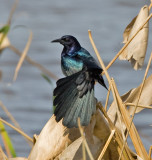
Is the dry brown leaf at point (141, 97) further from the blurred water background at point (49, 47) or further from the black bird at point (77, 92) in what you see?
the blurred water background at point (49, 47)

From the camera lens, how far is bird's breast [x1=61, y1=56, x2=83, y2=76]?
3137 millimetres

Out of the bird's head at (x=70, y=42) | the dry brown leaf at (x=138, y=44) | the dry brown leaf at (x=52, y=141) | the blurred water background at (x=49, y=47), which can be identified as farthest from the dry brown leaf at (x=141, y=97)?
the blurred water background at (x=49, y=47)

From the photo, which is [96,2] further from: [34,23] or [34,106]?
[34,106]

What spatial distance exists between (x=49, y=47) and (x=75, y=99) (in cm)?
399

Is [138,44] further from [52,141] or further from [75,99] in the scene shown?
[52,141]

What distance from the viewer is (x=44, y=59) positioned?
6449mm

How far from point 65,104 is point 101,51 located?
3.83 m

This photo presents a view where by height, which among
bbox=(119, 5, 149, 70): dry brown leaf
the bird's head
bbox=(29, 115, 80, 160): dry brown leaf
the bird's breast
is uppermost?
bbox=(119, 5, 149, 70): dry brown leaf

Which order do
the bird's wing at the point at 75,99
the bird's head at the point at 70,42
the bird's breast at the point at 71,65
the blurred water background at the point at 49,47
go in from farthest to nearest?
1. the blurred water background at the point at 49,47
2. the bird's head at the point at 70,42
3. the bird's breast at the point at 71,65
4. the bird's wing at the point at 75,99

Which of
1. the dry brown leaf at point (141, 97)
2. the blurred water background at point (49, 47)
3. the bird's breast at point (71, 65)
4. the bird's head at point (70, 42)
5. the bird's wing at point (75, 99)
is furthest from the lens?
the blurred water background at point (49, 47)

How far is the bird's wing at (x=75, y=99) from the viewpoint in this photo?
2670 mm

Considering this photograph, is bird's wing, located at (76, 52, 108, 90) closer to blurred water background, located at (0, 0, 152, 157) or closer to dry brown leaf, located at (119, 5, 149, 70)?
dry brown leaf, located at (119, 5, 149, 70)

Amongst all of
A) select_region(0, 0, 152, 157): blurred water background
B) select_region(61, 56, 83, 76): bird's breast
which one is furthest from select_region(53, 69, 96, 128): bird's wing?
select_region(0, 0, 152, 157): blurred water background

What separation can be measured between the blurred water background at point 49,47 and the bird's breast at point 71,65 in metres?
1.47
